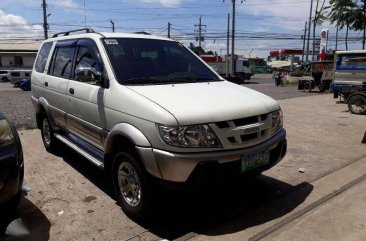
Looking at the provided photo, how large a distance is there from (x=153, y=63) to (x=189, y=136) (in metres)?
1.51

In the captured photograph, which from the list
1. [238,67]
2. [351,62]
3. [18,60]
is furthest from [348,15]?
[18,60]

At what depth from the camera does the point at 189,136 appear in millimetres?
3268

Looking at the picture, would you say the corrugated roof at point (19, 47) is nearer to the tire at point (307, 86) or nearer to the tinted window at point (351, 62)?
the tire at point (307, 86)

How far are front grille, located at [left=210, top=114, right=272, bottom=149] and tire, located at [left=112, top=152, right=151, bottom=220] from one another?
2.66 feet

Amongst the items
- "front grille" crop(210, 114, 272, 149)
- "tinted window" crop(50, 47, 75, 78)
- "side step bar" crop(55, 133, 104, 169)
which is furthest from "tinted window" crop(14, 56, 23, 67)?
"front grille" crop(210, 114, 272, 149)

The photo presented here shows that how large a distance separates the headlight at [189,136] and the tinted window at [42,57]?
3.79 metres

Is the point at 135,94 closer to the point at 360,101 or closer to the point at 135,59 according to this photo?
the point at 135,59

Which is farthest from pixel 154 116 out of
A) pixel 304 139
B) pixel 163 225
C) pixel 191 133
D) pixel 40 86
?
pixel 304 139

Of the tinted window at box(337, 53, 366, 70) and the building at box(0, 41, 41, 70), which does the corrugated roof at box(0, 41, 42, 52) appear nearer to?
the building at box(0, 41, 41, 70)

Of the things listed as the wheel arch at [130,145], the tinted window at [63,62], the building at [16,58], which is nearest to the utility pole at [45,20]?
the building at [16,58]

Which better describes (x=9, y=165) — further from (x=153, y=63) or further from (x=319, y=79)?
(x=319, y=79)

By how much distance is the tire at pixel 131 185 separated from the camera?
3.46 meters

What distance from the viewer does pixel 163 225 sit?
3.70 m

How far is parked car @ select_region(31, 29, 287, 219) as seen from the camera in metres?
3.27
